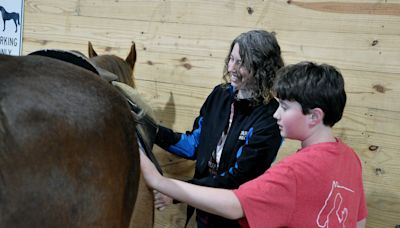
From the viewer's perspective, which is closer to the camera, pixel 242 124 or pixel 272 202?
pixel 272 202

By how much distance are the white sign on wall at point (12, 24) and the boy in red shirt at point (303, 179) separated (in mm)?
1596

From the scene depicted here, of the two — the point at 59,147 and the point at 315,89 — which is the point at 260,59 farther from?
the point at 59,147

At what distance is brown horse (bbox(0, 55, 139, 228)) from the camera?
727mm

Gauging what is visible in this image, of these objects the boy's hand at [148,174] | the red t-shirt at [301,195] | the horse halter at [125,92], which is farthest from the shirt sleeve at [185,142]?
the red t-shirt at [301,195]

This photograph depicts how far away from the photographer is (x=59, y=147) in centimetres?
77

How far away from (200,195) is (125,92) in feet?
1.55

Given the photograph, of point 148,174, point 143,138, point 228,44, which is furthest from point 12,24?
point 148,174

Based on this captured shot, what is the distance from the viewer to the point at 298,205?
0.99 meters

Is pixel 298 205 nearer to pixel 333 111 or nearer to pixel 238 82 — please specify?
pixel 333 111

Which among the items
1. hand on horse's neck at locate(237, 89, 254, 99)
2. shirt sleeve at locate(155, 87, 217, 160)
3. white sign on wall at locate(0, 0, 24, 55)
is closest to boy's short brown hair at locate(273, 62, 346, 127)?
hand on horse's neck at locate(237, 89, 254, 99)

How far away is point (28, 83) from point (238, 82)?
838 millimetres

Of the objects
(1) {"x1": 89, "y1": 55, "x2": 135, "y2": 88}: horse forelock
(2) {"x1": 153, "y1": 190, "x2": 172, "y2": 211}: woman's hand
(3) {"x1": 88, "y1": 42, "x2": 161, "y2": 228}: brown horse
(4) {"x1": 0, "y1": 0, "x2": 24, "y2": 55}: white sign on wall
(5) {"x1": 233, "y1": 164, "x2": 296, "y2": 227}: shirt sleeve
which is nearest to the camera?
(5) {"x1": 233, "y1": 164, "x2": 296, "y2": 227}: shirt sleeve

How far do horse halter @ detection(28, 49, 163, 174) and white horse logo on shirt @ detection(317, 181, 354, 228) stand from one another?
1.75 feet

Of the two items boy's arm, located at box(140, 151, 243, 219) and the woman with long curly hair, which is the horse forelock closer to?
the woman with long curly hair
